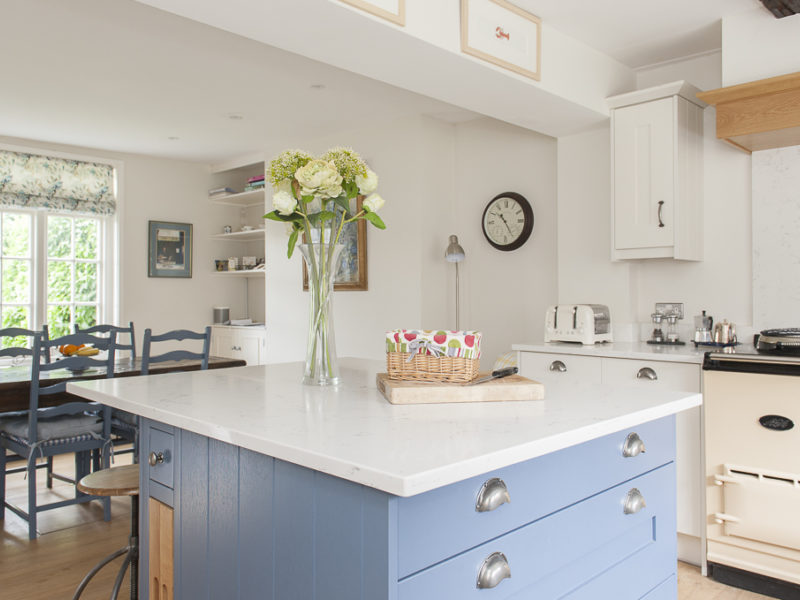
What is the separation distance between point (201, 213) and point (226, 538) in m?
5.33

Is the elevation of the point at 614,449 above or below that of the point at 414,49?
below

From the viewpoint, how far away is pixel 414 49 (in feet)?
8.16

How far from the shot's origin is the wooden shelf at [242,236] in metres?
6.13

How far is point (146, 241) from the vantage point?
5949 millimetres

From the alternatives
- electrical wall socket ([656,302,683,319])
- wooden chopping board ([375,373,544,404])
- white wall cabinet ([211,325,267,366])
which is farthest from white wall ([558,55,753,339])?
white wall cabinet ([211,325,267,366])

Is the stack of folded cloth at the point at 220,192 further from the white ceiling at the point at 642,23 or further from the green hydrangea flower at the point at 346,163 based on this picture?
the green hydrangea flower at the point at 346,163

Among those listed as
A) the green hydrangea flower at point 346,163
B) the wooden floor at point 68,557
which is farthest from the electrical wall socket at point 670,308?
the green hydrangea flower at point 346,163

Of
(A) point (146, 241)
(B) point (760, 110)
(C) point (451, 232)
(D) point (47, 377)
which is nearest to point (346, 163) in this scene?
(B) point (760, 110)

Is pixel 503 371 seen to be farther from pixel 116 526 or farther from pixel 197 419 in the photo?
pixel 116 526

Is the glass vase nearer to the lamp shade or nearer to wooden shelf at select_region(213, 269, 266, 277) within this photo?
the lamp shade

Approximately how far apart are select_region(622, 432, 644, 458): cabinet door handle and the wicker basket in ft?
1.31

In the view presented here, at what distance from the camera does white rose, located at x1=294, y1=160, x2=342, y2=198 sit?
1.80 m

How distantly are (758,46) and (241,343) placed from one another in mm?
4625

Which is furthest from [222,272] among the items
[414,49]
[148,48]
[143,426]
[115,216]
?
[143,426]
